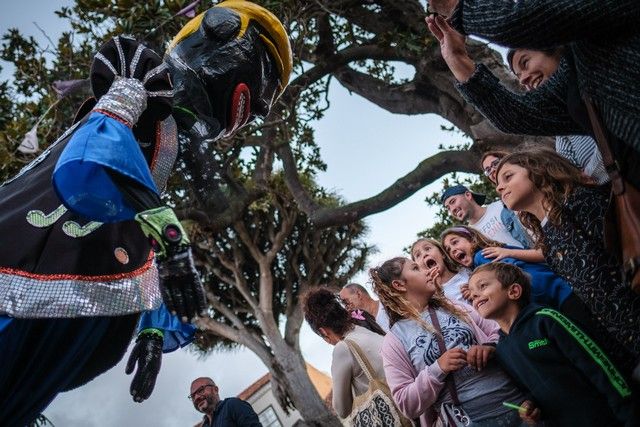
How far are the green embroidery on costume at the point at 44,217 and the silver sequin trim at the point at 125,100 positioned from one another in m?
0.37

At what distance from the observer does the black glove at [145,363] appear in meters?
1.96

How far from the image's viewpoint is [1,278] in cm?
166

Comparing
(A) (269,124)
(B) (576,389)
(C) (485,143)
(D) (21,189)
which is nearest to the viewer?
(D) (21,189)

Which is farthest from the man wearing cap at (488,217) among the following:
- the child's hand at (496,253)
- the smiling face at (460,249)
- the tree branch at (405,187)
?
the tree branch at (405,187)

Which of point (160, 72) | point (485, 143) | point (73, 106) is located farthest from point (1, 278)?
point (73, 106)

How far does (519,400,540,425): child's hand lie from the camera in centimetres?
214

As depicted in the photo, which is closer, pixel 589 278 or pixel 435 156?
pixel 589 278

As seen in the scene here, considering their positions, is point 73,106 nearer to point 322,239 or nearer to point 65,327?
point 65,327

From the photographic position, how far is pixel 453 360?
242 centimetres

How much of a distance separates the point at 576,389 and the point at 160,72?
1999 millimetres

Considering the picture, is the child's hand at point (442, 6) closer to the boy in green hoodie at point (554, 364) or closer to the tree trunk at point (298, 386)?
the boy in green hoodie at point (554, 364)

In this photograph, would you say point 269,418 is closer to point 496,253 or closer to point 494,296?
point 496,253

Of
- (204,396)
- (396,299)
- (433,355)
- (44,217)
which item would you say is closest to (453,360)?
(433,355)

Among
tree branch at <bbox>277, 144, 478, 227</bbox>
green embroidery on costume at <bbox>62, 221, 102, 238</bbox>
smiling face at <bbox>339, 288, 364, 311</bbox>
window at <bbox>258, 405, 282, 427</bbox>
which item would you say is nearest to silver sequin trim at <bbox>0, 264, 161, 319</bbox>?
green embroidery on costume at <bbox>62, 221, 102, 238</bbox>
